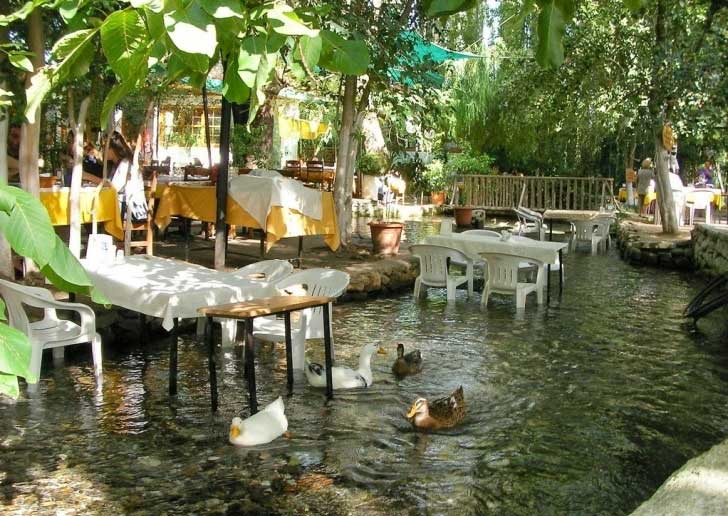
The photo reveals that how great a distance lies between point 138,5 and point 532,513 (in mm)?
3502

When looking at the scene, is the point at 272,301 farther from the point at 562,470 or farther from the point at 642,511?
the point at 642,511

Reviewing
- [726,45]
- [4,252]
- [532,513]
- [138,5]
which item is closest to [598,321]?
[726,45]

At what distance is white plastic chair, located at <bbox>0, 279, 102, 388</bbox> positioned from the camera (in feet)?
19.4

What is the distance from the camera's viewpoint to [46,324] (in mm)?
6641

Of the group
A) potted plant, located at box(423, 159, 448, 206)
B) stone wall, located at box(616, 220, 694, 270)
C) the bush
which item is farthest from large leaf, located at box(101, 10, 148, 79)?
the bush

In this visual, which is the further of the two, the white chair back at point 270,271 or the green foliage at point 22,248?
the white chair back at point 270,271

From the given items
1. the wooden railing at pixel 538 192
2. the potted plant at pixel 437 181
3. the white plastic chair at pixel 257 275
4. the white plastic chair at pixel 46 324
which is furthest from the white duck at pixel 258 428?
the potted plant at pixel 437 181

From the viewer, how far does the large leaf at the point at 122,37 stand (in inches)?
60.0

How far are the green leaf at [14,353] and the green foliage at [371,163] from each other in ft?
72.9

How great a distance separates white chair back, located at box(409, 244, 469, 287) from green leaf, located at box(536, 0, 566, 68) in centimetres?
827

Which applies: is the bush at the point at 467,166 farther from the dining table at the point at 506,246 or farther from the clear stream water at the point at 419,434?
the clear stream water at the point at 419,434

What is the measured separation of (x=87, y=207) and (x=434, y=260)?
4.23 m

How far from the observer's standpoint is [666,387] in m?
6.55

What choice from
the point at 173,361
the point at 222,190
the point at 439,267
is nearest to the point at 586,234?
the point at 439,267
